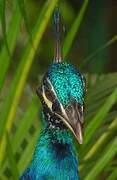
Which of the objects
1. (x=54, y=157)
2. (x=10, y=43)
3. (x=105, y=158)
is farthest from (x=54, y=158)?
(x=10, y=43)

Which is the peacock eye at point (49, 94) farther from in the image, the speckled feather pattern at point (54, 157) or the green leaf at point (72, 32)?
the green leaf at point (72, 32)

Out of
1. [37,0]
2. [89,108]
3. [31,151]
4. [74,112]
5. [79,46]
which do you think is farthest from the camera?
[79,46]

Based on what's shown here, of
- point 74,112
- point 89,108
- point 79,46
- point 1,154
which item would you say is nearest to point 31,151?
point 1,154

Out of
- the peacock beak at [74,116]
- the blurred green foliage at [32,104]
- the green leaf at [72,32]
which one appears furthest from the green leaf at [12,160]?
the green leaf at [72,32]

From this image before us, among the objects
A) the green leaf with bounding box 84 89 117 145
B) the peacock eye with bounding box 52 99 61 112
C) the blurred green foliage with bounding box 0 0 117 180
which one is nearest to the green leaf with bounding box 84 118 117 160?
the blurred green foliage with bounding box 0 0 117 180

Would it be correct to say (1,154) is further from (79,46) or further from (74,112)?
(79,46)

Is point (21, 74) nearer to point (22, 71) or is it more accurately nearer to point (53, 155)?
point (22, 71)

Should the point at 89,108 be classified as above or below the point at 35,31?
below

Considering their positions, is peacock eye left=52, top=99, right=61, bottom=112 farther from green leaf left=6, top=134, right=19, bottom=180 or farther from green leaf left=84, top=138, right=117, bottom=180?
green leaf left=84, top=138, right=117, bottom=180
